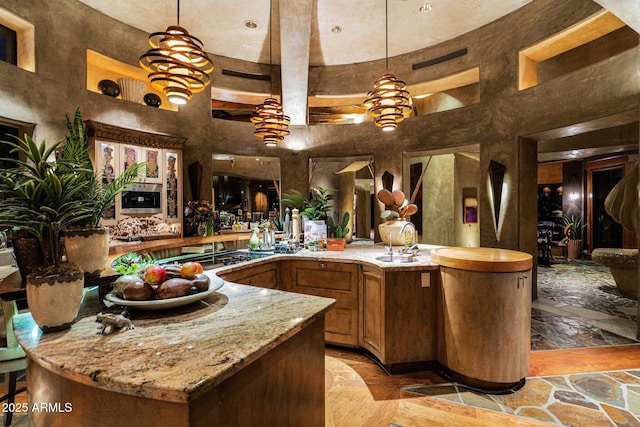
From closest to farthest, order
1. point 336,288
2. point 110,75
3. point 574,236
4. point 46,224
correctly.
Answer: point 46,224 < point 336,288 < point 110,75 < point 574,236

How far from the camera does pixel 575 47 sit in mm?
5586

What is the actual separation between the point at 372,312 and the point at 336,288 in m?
0.46

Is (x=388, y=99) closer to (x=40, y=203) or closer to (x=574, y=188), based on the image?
(x=40, y=203)

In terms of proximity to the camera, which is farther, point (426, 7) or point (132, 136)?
point (132, 136)

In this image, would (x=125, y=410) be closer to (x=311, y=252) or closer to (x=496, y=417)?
(x=496, y=417)

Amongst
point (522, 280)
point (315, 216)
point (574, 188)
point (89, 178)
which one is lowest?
point (522, 280)

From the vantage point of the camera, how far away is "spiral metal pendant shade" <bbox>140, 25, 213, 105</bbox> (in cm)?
253

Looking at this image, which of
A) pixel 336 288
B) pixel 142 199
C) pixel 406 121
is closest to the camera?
pixel 336 288

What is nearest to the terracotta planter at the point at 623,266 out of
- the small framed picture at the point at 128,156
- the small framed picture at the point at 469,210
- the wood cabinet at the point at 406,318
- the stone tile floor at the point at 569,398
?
the stone tile floor at the point at 569,398

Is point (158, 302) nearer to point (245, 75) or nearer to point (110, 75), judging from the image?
point (110, 75)

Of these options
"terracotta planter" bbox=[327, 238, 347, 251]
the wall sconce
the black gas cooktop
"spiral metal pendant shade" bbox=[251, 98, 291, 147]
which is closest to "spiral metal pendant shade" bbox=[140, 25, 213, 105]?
"spiral metal pendant shade" bbox=[251, 98, 291, 147]

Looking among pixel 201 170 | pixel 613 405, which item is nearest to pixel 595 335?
pixel 613 405

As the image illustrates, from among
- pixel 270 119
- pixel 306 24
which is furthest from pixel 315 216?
pixel 306 24

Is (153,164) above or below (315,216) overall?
above
